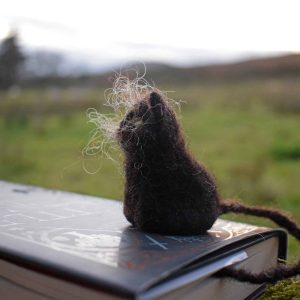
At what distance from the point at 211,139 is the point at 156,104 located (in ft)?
8.30

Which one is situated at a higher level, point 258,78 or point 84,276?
point 258,78

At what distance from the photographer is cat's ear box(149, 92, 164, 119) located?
1.49 ft

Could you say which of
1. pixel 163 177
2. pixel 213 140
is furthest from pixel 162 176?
pixel 213 140

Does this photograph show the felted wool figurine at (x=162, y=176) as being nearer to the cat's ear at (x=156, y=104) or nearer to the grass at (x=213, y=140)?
the cat's ear at (x=156, y=104)

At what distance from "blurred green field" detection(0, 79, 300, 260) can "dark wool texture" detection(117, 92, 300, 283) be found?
1.14 feet

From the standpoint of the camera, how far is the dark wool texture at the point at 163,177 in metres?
0.46

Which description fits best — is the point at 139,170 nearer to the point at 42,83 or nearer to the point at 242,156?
the point at 242,156

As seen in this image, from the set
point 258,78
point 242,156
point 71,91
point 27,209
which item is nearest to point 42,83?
point 71,91

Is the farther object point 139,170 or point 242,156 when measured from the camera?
point 242,156

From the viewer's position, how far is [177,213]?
0.46 m

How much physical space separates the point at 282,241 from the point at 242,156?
2.16 metres

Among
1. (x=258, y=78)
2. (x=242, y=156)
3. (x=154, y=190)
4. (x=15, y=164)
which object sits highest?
(x=258, y=78)

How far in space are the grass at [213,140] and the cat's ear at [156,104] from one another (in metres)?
0.41

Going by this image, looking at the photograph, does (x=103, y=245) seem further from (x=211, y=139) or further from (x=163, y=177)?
(x=211, y=139)
